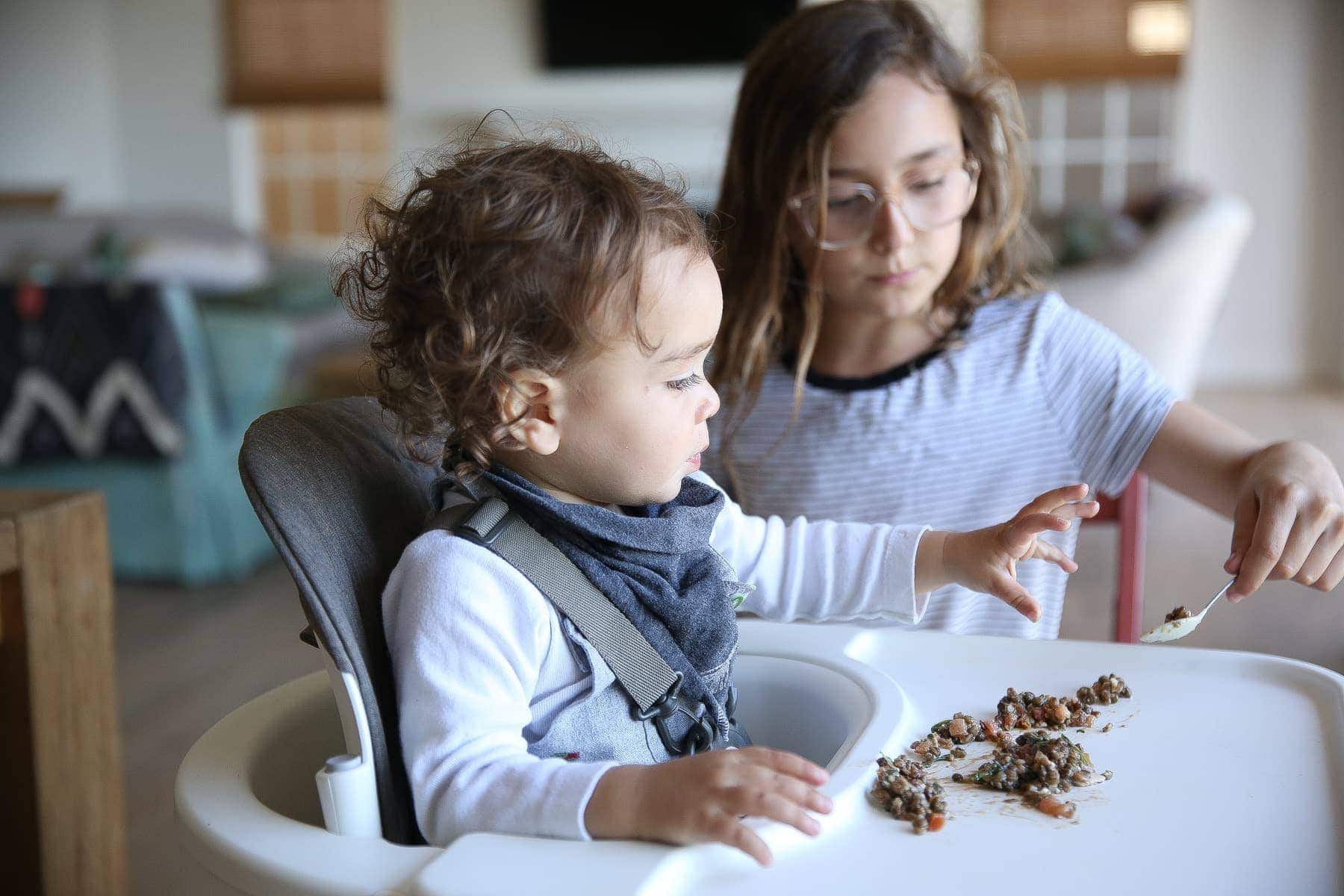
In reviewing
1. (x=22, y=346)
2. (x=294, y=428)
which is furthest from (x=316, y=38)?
(x=294, y=428)

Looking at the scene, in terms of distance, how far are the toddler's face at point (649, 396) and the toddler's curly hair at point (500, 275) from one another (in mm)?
13

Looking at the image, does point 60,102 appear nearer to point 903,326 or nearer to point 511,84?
point 511,84

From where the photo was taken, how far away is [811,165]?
1139 millimetres

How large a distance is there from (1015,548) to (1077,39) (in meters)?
5.51

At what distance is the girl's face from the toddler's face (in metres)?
0.38

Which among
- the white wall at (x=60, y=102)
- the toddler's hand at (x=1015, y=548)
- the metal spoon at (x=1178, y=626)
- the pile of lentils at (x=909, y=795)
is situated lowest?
the pile of lentils at (x=909, y=795)

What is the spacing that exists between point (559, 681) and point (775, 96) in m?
0.68

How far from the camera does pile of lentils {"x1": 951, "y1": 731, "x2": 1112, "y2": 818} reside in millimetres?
682

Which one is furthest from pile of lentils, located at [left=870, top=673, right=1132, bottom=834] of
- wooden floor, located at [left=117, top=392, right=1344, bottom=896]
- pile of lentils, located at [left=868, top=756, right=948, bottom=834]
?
wooden floor, located at [left=117, top=392, right=1344, bottom=896]

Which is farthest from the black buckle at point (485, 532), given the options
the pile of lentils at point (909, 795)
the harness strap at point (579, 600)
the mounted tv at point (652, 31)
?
the mounted tv at point (652, 31)

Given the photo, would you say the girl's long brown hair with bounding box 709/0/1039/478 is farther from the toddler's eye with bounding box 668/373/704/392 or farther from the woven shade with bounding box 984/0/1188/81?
the woven shade with bounding box 984/0/1188/81

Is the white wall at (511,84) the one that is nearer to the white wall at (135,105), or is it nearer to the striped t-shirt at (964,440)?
the white wall at (135,105)

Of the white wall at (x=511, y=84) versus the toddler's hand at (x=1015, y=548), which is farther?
the white wall at (x=511, y=84)

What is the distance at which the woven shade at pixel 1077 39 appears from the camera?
18.4 ft
